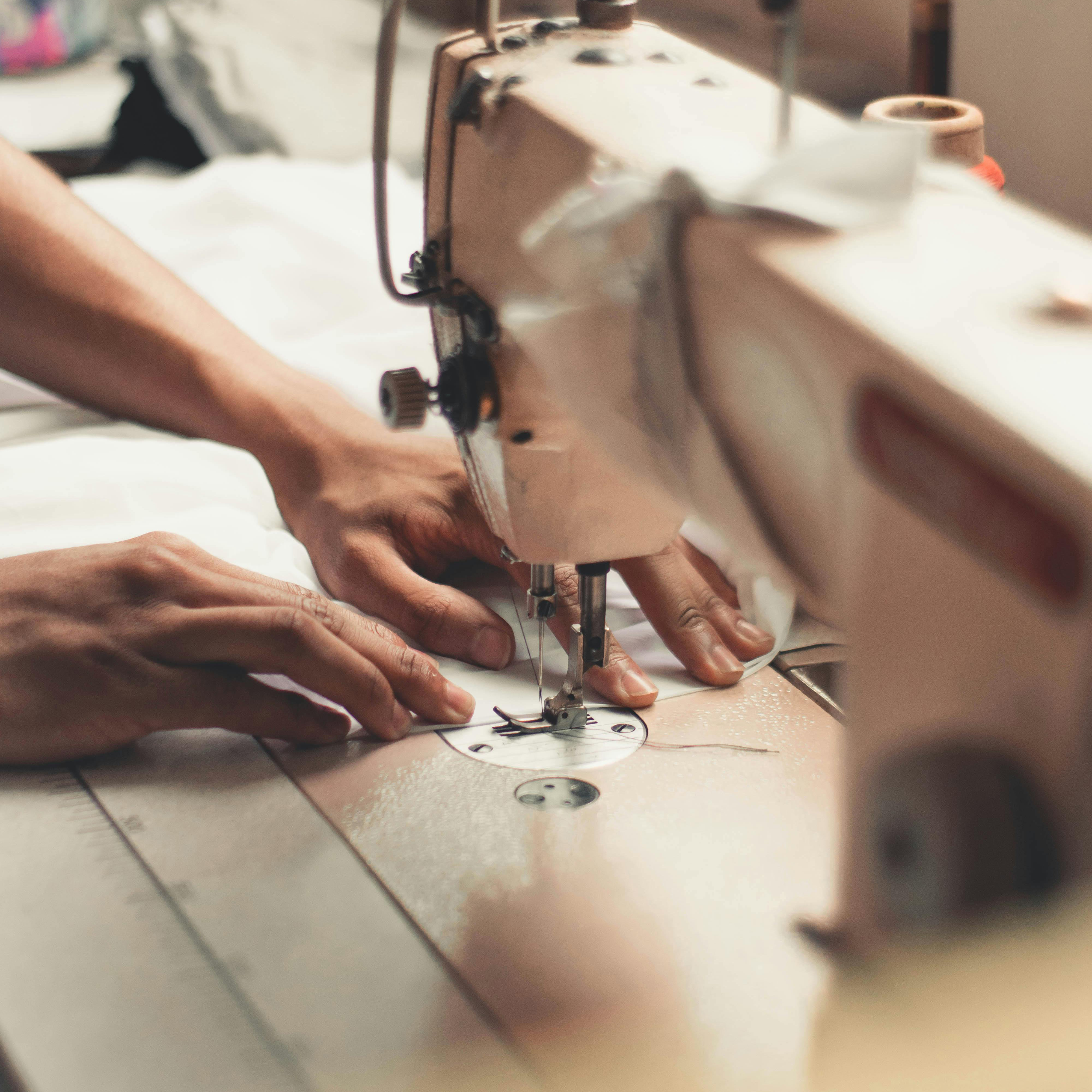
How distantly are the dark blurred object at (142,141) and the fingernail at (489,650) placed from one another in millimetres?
1160

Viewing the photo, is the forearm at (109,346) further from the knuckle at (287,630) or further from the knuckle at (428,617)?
the knuckle at (287,630)

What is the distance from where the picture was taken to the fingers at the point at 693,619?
837 millimetres

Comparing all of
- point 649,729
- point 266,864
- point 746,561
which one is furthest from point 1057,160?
point 266,864

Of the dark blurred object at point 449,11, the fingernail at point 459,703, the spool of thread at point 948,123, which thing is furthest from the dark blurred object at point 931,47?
the dark blurred object at point 449,11

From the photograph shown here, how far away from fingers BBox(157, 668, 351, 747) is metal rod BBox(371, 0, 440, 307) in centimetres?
23

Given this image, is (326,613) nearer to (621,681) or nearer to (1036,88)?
(621,681)

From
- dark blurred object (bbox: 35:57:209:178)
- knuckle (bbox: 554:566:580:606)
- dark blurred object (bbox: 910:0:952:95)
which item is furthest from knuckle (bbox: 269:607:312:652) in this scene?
dark blurred object (bbox: 35:57:209:178)

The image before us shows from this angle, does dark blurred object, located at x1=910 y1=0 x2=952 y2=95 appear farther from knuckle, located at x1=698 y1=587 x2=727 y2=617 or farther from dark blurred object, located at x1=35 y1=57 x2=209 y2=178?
dark blurred object, located at x1=35 y1=57 x2=209 y2=178

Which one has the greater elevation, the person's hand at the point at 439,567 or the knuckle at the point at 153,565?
the knuckle at the point at 153,565

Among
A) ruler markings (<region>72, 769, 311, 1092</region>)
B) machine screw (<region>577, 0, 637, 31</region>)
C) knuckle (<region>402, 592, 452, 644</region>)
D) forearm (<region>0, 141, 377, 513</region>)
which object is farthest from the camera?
forearm (<region>0, 141, 377, 513</region>)

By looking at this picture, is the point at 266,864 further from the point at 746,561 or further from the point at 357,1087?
the point at 746,561

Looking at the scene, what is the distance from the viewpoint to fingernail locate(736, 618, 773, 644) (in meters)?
0.87

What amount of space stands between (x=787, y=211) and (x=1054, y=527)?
0.55ft

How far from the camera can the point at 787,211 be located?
0.45 metres
